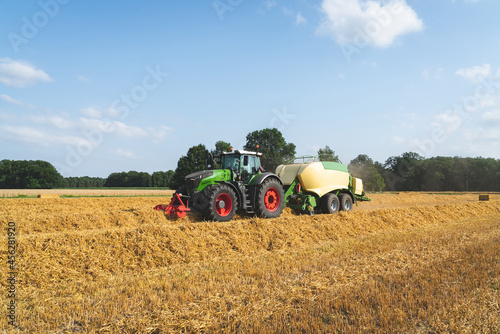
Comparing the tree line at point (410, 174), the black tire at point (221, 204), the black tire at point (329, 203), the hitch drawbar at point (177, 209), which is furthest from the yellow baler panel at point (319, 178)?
the tree line at point (410, 174)

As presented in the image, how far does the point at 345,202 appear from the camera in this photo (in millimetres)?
13555

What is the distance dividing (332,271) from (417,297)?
4.68 ft

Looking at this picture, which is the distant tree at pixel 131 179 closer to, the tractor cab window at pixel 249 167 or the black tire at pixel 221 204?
the tractor cab window at pixel 249 167

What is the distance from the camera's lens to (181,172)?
4525 cm

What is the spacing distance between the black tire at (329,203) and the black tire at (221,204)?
4.59 meters

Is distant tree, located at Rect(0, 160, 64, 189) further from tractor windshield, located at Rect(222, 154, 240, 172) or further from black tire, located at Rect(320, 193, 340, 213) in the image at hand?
black tire, located at Rect(320, 193, 340, 213)

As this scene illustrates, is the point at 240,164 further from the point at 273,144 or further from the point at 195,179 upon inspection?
the point at 273,144

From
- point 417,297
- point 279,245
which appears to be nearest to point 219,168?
point 279,245

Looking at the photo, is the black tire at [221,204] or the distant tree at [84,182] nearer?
the black tire at [221,204]

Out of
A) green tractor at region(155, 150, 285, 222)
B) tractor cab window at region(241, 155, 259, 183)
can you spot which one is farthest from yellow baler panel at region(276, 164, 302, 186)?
tractor cab window at region(241, 155, 259, 183)

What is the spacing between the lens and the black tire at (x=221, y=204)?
8.90 meters

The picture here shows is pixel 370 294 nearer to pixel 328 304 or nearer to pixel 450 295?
pixel 328 304

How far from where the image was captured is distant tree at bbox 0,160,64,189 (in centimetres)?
6569

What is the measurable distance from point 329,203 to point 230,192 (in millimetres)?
5031
